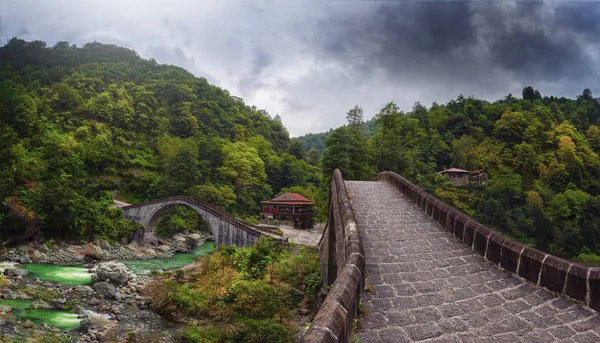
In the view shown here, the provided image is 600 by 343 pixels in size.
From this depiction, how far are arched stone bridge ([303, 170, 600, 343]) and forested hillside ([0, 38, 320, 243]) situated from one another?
73.6 ft

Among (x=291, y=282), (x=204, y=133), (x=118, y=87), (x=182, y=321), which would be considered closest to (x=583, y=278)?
(x=291, y=282)

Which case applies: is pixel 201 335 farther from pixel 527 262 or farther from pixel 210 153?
pixel 210 153

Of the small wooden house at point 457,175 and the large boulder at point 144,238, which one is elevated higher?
the small wooden house at point 457,175

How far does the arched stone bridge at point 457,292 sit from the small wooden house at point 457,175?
Result: 39104mm

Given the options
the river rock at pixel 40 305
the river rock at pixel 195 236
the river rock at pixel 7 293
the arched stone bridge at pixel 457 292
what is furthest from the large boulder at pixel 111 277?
the river rock at pixel 195 236

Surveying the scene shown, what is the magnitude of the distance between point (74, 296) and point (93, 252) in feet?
30.2

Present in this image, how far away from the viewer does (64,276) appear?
16.0 meters

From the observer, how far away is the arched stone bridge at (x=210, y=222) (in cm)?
2406

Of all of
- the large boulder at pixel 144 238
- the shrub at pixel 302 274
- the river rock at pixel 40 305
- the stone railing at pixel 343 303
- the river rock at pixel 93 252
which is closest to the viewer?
the stone railing at pixel 343 303

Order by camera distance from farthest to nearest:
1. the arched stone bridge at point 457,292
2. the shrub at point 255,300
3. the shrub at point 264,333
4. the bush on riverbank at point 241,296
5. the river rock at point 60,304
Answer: the river rock at point 60,304
the shrub at point 255,300
the bush on riverbank at point 241,296
the shrub at point 264,333
the arched stone bridge at point 457,292

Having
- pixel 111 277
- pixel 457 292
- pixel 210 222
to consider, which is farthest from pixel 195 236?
pixel 457 292

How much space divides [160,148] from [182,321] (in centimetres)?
3506

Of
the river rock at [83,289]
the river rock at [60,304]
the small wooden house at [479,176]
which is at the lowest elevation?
the river rock at [83,289]

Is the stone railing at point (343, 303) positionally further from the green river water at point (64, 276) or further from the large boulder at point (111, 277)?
the large boulder at point (111, 277)
